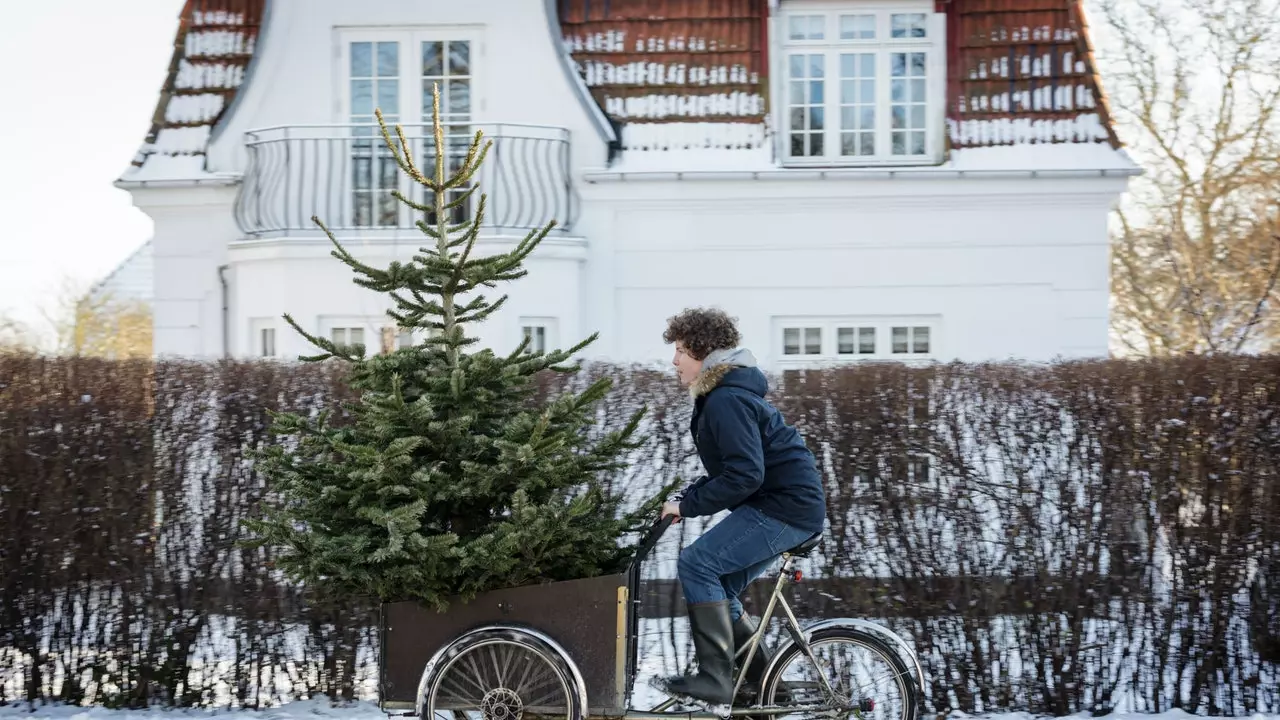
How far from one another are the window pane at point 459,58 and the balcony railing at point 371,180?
656 mm

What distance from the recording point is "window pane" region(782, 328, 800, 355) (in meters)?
14.3

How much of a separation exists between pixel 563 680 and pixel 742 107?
9527 millimetres

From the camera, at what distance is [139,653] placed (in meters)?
7.03

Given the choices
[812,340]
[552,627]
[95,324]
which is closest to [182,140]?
[812,340]

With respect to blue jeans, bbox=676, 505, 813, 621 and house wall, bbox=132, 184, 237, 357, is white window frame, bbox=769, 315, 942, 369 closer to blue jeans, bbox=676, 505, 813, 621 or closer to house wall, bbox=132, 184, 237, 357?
house wall, bbox=132, 184, 237, 357

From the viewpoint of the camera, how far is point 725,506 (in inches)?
211

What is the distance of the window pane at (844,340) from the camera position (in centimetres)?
1427

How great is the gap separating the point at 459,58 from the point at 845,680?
33.7 feet

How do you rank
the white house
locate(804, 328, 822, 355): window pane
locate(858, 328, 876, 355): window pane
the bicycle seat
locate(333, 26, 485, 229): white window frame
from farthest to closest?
locate(333, 26, 485, 229): white window frame
locate(804, 328, 822, 355): window pane
locate(858, 328, 876, 355): window pane
the white house
the bicycle seat

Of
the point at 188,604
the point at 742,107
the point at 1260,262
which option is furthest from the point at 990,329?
the point at 188,604

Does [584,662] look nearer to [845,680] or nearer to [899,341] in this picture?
[845,680]

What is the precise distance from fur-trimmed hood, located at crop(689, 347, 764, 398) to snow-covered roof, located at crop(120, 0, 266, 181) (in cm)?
1022

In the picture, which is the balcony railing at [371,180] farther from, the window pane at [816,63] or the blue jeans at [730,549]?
the blue jeans at [730,549]

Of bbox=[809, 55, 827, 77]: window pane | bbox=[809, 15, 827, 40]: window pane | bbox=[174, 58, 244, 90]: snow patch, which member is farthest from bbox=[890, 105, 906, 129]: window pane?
bbox=[174, 58, 244, 90]: snow patch
